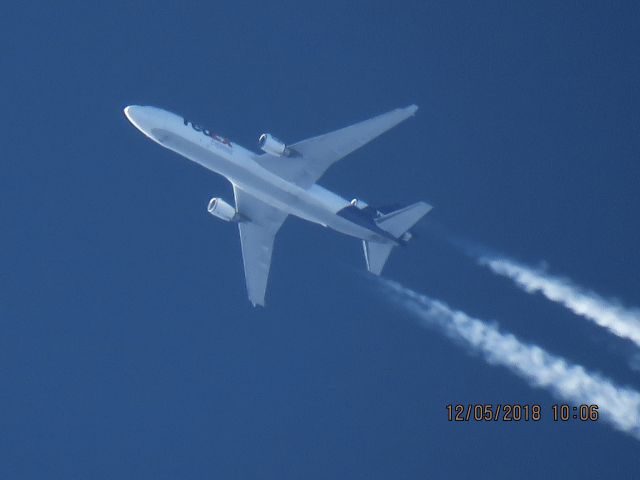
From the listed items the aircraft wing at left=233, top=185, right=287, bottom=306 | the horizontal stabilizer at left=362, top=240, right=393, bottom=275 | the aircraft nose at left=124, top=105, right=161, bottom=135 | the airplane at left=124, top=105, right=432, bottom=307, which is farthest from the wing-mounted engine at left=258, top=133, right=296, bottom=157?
the horizontal stabilizer at left=362, top=240, right=393, bottom=275

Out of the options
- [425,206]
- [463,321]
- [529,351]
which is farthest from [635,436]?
[425,206]

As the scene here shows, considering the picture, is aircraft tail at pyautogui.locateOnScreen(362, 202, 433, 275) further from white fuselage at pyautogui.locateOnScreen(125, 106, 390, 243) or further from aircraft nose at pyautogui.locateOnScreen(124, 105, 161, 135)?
aircraft nose at pyautogui.locateOnScreen(124, 105, 161, 135)

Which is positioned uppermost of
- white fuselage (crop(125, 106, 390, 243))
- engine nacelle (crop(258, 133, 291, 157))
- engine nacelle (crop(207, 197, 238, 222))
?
engine nacelle (crop(258, 133, 291, 157))

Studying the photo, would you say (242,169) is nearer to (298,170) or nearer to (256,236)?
(298,170)

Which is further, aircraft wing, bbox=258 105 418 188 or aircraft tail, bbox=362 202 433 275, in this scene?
aircraft tail, bbox=362 202 433 275

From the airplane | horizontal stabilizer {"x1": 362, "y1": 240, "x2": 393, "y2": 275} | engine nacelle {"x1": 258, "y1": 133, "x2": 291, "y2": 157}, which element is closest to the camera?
the airplane

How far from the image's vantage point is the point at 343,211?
59.9m

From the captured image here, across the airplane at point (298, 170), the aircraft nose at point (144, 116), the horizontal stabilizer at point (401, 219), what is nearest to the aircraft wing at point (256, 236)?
the airplane at point (298, 170)

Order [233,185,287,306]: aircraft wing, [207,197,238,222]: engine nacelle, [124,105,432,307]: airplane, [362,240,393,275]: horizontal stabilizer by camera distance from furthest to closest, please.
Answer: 1. [233,185,287,306]: aircraft wing
2. [362,240,393,275]: horizontal stabilizer
3. [207,197,238,222]: engine nacelle
4. [124,105,432,307]: airplane

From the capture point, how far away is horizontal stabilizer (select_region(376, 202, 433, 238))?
200ft

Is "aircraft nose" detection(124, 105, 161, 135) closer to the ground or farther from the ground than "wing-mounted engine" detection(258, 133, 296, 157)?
closer to the ground

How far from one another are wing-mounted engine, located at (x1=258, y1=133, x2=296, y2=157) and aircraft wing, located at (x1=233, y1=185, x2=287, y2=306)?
5323mm

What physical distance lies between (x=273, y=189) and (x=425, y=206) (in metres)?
9.28

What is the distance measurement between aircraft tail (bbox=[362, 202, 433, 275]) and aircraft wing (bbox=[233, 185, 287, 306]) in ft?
20.7
